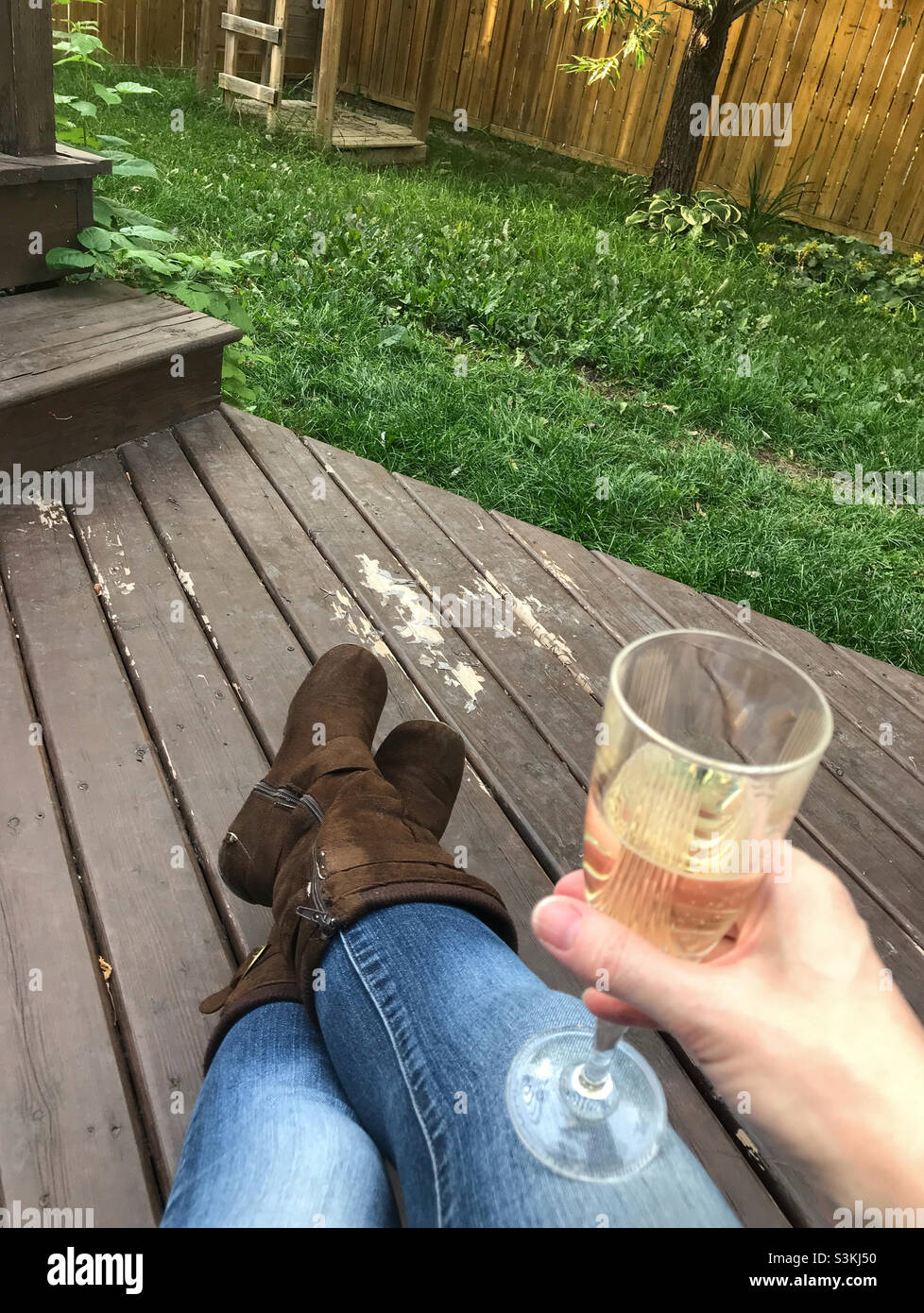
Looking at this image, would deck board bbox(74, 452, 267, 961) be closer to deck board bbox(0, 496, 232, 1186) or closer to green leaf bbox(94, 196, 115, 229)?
deck board bbox(0, 496, 232, 1186)

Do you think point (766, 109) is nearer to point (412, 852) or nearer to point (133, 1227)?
point (412, 852)

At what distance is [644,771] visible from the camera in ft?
2.08

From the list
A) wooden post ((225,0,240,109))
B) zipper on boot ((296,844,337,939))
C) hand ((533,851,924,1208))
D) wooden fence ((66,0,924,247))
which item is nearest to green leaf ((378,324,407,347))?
zipper on boot ((296,844,337,939))

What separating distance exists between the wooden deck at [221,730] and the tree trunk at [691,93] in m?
4.85

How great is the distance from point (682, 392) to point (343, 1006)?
3.35 m

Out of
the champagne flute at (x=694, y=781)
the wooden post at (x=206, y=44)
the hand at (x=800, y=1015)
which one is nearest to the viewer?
the champagne flute at (x=694, y=781)

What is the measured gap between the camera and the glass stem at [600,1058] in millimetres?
815

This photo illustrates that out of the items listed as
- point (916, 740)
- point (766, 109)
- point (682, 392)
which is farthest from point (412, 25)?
point (916, 740)

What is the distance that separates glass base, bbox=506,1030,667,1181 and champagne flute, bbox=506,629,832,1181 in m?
0.16

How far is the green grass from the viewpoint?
118 inches

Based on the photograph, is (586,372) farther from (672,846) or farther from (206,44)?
(206,44)

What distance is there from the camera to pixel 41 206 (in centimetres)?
250

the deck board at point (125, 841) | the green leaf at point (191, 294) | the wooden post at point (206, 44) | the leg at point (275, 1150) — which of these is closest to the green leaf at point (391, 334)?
the green leaf at point (191, 294)

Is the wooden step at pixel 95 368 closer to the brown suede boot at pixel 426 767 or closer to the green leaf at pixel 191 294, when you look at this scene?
the green leaf at pixel 191 294
